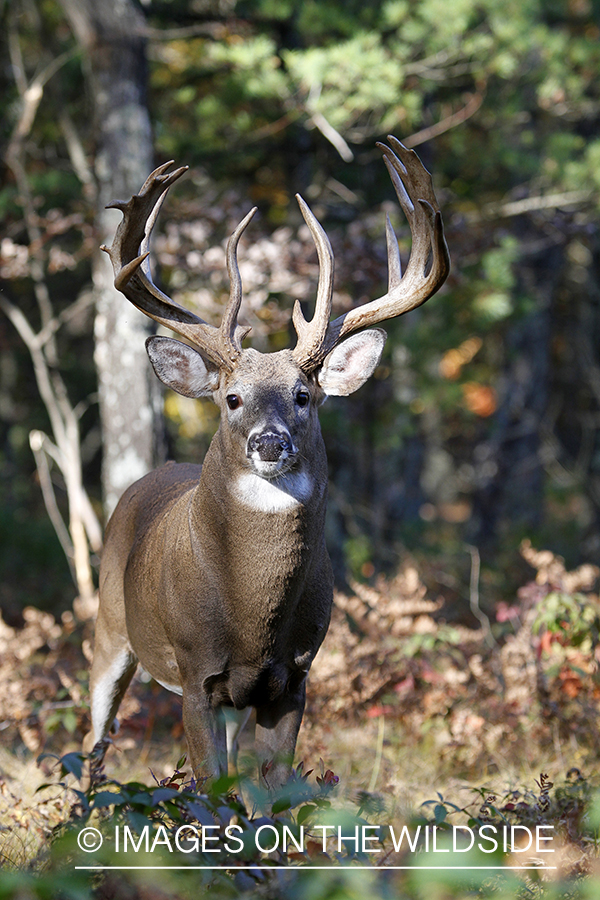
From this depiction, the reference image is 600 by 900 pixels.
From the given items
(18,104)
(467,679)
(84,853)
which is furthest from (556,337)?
(84,853)

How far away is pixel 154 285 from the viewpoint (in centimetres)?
397

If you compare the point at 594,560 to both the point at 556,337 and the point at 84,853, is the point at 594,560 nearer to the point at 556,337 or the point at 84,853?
the point at 556,337

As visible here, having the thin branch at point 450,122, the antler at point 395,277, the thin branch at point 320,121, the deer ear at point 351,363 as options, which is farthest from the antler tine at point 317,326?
the thin branch at point 450,122

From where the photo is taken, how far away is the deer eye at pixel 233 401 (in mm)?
3617

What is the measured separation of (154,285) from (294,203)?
16.4ft

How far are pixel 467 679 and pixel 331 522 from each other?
3.08 meters

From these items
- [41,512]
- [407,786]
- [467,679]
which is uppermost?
[407,786]

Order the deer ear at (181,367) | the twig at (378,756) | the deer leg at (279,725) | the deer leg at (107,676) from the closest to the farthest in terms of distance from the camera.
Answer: the deer leg at (279,725) < the deer ear at (181,367) < the deer leg at (107,676) < the twig at (378,756)

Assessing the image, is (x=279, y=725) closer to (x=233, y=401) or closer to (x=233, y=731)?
(x=233, y=731)

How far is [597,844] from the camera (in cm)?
351

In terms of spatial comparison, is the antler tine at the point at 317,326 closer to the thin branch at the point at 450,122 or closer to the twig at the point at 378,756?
the twig at the point at 378,756

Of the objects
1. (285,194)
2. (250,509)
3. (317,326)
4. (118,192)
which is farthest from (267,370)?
(285,194)

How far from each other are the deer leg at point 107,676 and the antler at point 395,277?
175 cm

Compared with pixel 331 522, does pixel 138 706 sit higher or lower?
higher
